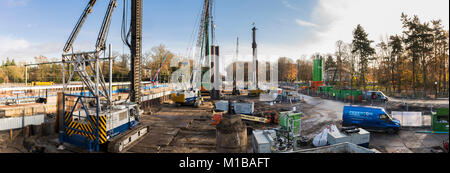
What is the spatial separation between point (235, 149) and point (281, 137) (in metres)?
3.36

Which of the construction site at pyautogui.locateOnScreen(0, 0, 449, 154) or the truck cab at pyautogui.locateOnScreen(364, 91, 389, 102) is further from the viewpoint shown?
the truck cab at pyautogui.locateOnScreen(364, 91, 389, 102)

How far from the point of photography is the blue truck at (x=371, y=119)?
13.7m

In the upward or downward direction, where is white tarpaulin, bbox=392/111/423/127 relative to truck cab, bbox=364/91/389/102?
downward

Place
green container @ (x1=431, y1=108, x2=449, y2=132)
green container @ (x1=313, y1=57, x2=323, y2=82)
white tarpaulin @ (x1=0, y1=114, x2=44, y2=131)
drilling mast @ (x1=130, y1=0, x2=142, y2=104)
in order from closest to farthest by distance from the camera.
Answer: white tarpaulin @ (x1=0, y1=114, x2=44, y2=131), green container @ (x1=431, y1=108, x2=449, y2=132), drilling mast @ (x1=130, y1=0, x2=142, y2=104), green container @ (x1=313, y1=57, x2=323, y2=82)

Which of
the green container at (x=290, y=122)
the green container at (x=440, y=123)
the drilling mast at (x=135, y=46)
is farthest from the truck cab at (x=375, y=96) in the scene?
the drilling mast at (x=135, y=46)

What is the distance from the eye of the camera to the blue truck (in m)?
13.7

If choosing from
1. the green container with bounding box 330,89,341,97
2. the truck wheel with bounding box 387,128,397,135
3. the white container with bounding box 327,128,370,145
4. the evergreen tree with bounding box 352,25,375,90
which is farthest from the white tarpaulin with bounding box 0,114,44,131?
the evergreen tree with bounding box 352,25,375,90

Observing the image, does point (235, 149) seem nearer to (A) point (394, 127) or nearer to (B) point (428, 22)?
(A) point (394, 127)

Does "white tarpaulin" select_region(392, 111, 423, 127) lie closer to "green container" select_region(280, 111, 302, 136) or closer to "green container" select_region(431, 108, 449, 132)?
"green container" select_region(431, 108, 449, 132)

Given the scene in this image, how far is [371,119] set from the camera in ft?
46.1

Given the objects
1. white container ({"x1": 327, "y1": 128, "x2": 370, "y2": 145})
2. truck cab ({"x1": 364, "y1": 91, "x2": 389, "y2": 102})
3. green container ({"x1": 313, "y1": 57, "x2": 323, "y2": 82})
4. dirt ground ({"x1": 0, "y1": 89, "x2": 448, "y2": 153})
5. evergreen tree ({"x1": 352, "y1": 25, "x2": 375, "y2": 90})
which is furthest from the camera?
green container ({"x1": 313, "y1": 57, "x2": 323, "y2": 82})

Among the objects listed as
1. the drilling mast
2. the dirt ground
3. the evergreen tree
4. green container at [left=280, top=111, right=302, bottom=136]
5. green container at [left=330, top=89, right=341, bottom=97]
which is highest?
the evergreen tree

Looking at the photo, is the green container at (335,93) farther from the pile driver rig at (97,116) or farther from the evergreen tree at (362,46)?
the pile driver rig at (97,116)

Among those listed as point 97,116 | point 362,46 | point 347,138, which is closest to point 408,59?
point 362,46
